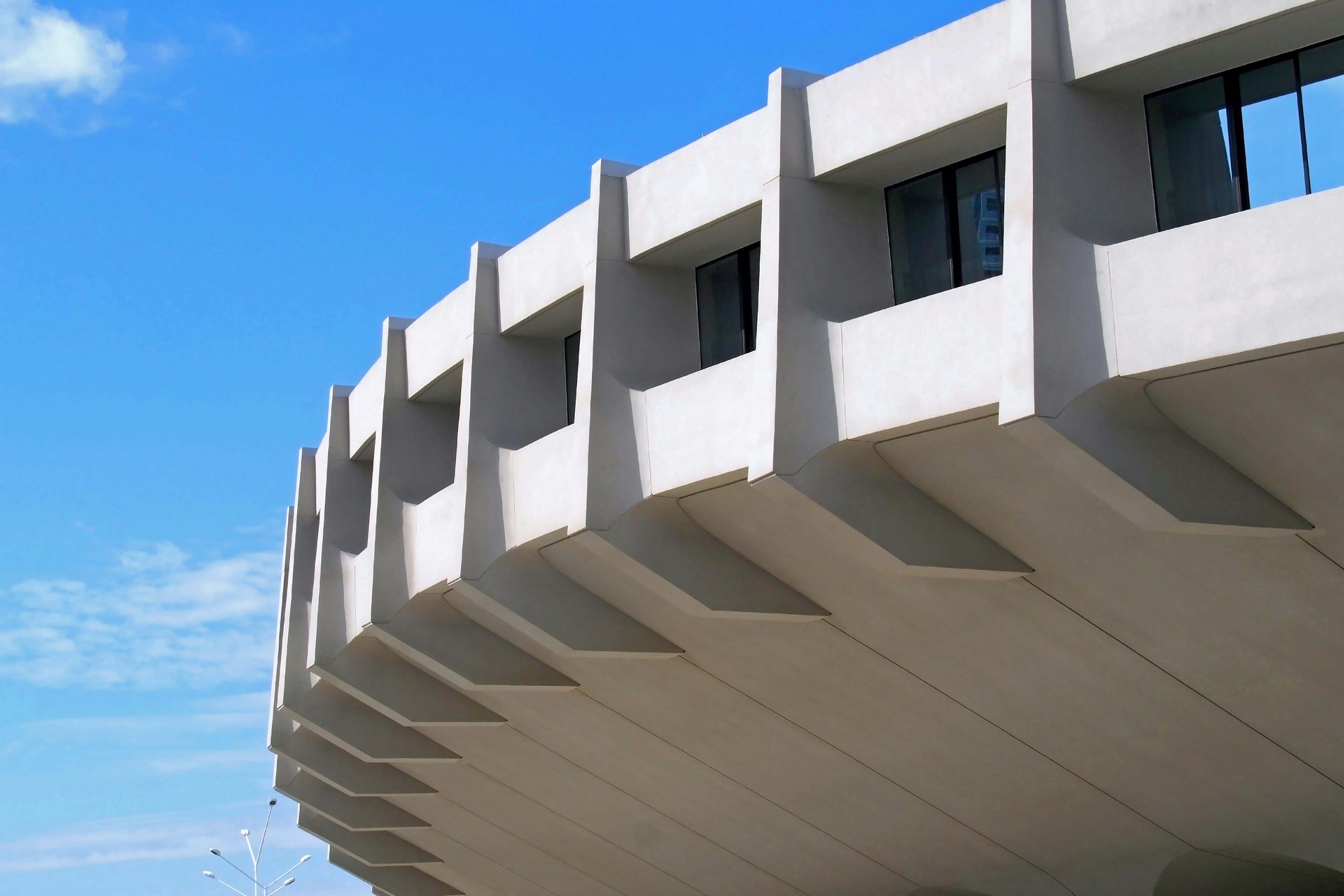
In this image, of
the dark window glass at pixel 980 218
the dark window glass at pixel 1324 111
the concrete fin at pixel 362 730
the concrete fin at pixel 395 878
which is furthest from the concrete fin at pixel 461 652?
the concrete fin at pixel 395 878

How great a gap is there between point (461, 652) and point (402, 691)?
2718mm

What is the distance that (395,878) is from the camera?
111 feet

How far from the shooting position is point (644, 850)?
2356 cm

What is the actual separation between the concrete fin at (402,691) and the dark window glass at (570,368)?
18.1ft

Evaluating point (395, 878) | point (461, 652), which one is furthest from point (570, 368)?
point (395, 878)

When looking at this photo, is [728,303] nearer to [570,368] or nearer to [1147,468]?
[570,368]

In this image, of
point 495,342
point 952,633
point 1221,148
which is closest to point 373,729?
point 495,342

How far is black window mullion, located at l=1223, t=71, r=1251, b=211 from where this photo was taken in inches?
456

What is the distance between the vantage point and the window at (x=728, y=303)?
1519cm

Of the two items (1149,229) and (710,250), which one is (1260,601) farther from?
(710,250)

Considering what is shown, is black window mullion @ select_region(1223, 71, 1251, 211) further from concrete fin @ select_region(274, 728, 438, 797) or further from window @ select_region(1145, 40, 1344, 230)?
concrete fin @ select_region(274, 728, 438, 797)

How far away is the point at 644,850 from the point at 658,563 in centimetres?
1051

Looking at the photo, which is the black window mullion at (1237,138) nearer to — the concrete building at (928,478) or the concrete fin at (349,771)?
the concrete building at (928,478)

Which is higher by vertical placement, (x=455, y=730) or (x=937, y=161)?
(x=937, y=161)
